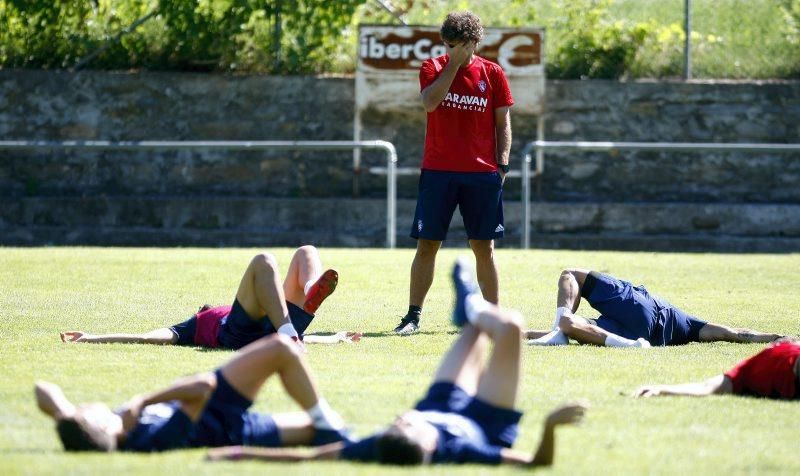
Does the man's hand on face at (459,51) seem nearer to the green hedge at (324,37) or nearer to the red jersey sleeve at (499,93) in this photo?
the red jersey sleeve at (499,93)

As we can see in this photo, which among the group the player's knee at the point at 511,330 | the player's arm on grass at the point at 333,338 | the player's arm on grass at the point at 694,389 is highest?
the player's knee at the point at 511,330

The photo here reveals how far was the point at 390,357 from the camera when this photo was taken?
8.70 metres

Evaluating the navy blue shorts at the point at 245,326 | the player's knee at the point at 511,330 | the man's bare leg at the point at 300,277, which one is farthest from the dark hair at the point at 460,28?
the player's knee at the point at 511,330

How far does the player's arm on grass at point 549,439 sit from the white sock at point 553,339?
3957mm

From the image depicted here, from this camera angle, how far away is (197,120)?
790 inches

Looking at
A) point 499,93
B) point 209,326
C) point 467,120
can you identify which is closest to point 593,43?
point 499,93

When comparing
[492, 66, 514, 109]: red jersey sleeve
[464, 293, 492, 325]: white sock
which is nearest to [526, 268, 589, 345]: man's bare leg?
[492, 66, 514, 109]: red jersey sleeve

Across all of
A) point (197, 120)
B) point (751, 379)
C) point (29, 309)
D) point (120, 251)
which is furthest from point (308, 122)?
point (751, 379)

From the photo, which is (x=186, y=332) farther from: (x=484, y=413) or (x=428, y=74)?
(x=484, y=413)

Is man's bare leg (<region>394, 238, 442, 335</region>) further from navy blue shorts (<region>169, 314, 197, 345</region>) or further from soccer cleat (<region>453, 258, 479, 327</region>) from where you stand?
soccer cleat (<region>453, 258, 479, 327</region>)

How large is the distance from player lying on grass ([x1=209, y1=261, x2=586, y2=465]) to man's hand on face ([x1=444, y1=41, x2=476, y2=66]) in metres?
4.26

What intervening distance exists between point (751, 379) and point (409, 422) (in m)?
2.82

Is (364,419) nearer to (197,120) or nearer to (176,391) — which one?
(176,391)

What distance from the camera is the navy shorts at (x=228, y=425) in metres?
5.78
